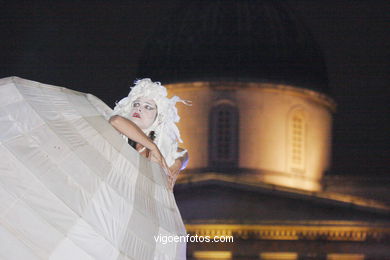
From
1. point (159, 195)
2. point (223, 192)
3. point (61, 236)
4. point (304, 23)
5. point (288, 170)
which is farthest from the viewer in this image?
point (304, 23)

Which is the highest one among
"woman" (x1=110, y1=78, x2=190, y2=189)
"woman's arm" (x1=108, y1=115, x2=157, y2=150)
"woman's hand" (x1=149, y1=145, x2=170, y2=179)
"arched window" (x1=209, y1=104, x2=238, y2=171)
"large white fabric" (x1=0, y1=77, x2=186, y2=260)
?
"arched window" (x1=209, y1=104, x2=238, y2=171)

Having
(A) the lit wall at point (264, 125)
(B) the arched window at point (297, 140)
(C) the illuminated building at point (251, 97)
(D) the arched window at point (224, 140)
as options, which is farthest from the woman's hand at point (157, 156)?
(B) the arched window at point (297, 140)

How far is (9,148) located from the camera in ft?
11.1

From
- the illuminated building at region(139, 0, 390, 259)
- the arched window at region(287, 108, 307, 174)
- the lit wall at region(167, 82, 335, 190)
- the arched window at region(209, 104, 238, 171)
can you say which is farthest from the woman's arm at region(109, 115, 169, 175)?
the arched window at region(287, 108, 307, 174)

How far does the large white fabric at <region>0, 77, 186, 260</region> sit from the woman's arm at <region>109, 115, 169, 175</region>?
0.24 ft

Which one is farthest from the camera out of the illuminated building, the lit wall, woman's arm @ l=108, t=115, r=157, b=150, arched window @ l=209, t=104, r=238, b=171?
arched window @ l=209, t=104, r=238, b=171

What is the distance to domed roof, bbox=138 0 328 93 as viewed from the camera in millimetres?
39469

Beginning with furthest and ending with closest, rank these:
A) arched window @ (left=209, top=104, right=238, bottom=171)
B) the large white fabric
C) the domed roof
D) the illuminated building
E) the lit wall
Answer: the domed roof
arched window @ (left=209, top=104, right=238, bottom=171)
the lit wall
the illuminated building
the large white fabric

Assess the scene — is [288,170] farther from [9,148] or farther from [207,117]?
[9,148]

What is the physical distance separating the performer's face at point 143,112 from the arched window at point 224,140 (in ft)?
114

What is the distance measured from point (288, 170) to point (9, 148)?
117 feet

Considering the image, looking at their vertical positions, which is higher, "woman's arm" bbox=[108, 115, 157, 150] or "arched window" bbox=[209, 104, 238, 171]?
"arched window" bbox=[209, 104, 238, 171]

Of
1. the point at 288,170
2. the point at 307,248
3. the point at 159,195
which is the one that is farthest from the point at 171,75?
the point at 159,195

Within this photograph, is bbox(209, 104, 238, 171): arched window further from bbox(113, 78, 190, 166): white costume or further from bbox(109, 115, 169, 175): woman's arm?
bbox(109, 115, 169, 175): woman's arm
